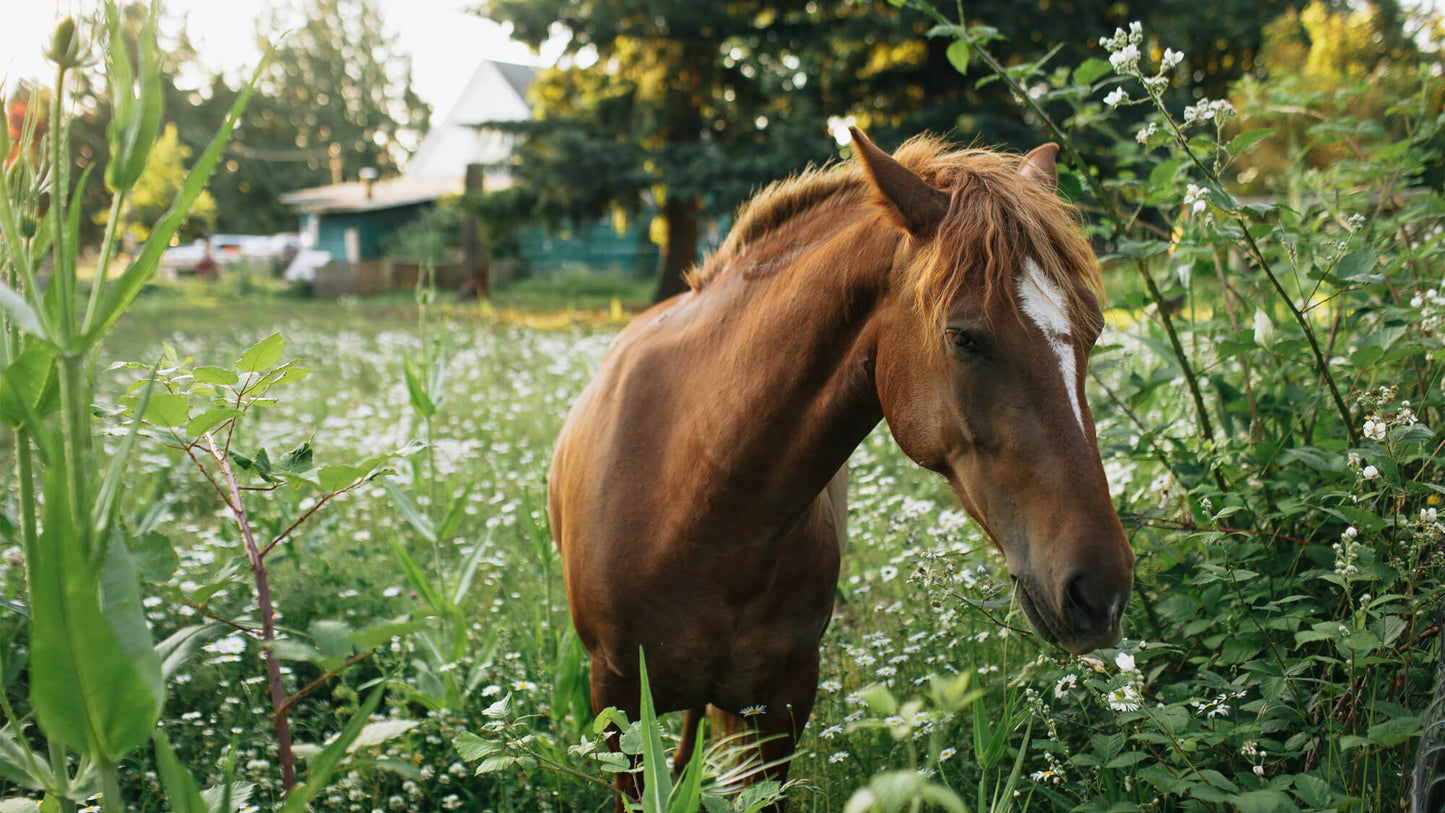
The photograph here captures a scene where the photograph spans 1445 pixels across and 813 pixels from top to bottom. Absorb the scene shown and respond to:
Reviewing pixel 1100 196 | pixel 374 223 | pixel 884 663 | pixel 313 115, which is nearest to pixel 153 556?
pixel 884 663

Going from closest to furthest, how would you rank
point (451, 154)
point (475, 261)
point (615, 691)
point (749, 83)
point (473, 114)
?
point (615, 691), point (749, 83), point (475, 261), point (473, 114), point (451, 154)

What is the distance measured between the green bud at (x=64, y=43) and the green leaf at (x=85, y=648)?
0.45 metres

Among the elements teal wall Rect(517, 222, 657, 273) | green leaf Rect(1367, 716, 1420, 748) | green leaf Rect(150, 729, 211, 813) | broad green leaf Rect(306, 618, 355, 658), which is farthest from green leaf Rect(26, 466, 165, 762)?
teal wall Rect(517, 222, 657, 273)

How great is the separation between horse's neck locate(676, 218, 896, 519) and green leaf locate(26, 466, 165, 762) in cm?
113

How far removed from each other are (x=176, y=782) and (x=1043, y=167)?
1.97 meters

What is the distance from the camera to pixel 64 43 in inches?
35.4

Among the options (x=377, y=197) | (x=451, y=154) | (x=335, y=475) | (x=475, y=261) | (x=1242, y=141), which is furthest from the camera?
(x=451, y=154)

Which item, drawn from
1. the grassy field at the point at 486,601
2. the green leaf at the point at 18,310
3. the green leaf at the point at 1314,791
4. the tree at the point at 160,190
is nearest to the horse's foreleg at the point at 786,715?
the grassy field at the point at 486,601

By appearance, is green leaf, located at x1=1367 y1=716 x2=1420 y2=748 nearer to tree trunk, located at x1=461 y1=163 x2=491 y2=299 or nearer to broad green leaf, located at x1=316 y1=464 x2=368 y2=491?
broad green leaf, located at x1=316 y1=464 x2=368 y2=491

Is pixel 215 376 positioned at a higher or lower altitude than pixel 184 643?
higher

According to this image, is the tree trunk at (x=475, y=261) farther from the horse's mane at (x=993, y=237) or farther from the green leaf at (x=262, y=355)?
the horse's mane at (x=993, y=237)

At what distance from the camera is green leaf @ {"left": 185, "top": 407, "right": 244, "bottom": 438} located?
1275 mm

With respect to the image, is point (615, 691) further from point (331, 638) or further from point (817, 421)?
point (331, 638)

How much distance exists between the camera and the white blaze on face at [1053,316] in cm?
137
